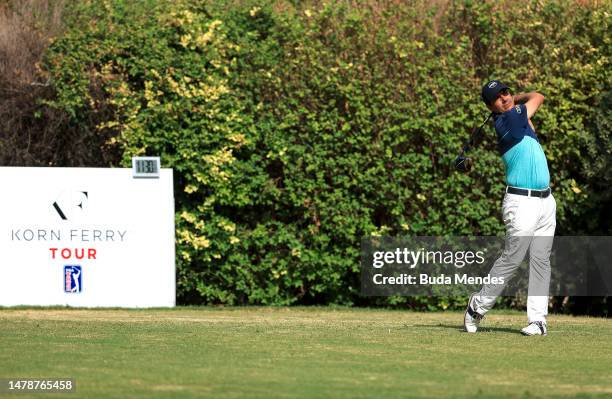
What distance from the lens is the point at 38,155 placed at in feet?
48.3

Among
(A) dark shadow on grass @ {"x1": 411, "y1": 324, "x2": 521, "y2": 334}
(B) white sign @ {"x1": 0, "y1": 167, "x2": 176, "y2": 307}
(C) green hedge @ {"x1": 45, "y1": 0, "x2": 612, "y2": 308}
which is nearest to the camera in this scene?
(A) dark shadow on grass @ {"x1": 411, "y1": 324, "x2": 521, "y2": 334}

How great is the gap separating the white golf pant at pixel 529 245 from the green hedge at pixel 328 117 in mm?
4165

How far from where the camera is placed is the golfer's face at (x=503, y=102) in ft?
31.2

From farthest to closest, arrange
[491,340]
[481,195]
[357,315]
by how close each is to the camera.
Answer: [481,195]
[357,315]
[491,340]

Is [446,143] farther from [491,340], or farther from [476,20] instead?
[491,340]

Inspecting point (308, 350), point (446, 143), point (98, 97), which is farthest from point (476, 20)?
point (308, 350)

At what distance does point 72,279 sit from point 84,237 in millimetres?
554

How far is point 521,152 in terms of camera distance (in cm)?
955

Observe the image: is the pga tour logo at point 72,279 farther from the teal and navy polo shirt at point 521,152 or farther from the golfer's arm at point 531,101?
the golfer's arm at point 531,101

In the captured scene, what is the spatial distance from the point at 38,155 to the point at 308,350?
7453 millimetres

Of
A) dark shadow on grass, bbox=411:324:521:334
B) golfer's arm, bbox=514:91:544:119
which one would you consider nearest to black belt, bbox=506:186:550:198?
golfer's arm, bbox=514:91:544:119

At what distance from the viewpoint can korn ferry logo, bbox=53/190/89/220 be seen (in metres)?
13.3

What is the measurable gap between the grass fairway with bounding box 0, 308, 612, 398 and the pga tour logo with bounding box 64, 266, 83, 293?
1.48 m

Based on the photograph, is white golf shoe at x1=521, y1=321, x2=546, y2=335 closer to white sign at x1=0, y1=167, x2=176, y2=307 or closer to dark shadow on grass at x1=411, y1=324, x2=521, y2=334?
dark shadow on grass at x1=411, y1=324, x2=521, y2=334
